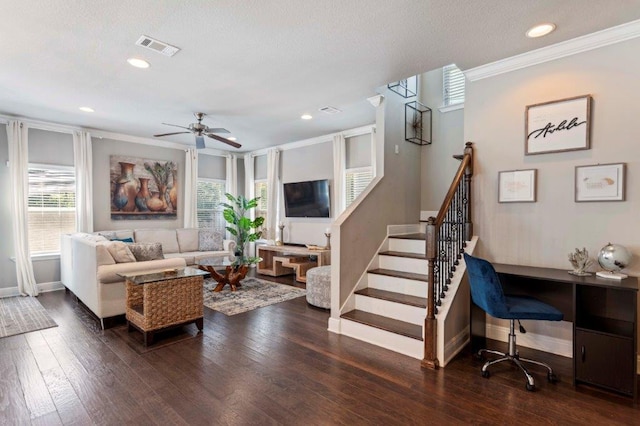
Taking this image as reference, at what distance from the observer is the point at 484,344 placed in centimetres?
321

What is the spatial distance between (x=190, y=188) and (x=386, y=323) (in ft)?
18.4

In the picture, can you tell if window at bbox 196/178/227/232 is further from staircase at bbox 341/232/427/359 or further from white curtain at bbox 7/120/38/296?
staircase at bbox 341/232/427/359

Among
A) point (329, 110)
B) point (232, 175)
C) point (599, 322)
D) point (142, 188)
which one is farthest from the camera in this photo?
point (232, 175)

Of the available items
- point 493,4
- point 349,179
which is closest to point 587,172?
point 493,4

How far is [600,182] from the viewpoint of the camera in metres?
2.83

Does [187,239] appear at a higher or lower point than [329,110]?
Answer: lower

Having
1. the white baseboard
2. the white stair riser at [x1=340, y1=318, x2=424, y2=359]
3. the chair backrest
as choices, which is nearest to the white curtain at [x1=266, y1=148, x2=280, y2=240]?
the white baseboard

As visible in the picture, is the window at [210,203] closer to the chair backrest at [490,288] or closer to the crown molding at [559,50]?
the crown molding at [559,50]

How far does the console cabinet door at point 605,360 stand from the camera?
2.29 meters

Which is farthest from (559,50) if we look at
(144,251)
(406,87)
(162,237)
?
(162,237)

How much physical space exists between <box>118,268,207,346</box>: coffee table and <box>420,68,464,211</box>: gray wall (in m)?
3.45

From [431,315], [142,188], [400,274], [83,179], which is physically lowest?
[431,315]

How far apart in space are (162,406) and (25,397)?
1057mm

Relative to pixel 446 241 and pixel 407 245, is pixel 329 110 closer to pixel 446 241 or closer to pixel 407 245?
pixel 407 245
